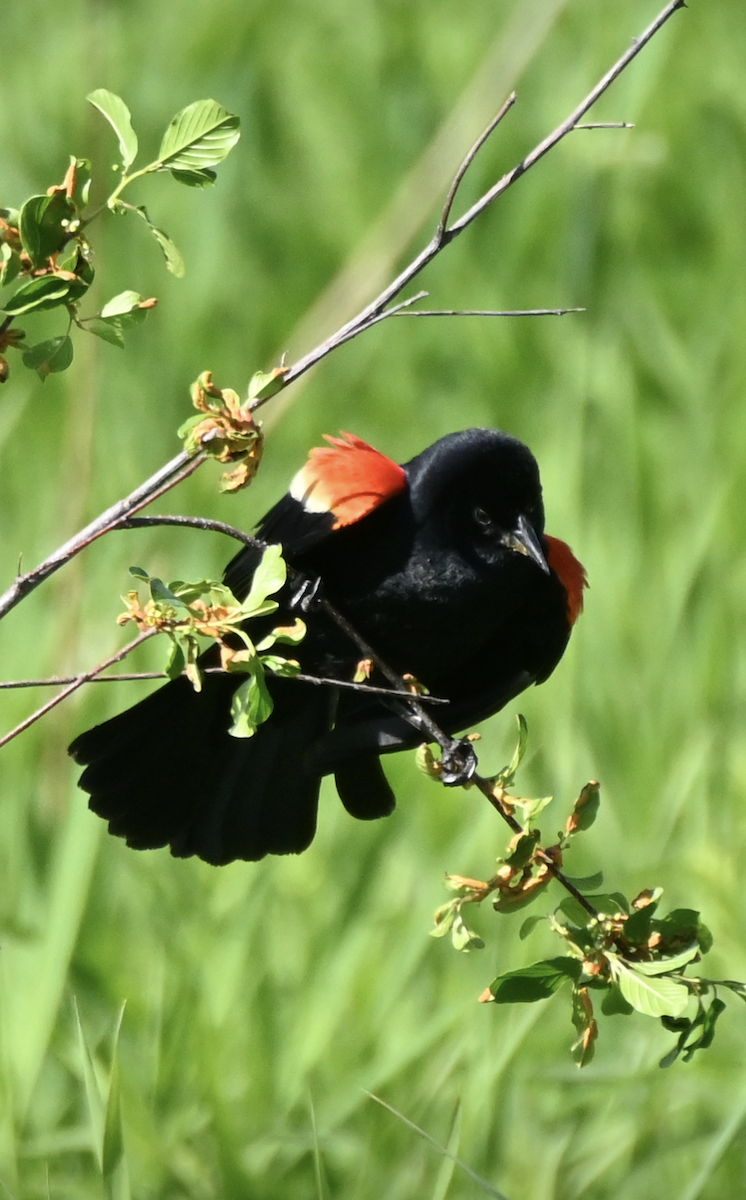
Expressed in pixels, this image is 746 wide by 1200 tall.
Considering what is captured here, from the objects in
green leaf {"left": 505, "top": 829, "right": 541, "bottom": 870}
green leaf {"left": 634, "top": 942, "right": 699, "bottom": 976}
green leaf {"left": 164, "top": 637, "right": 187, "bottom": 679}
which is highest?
green leaf {"left": 164, "top": 637, "right": 187, "bottom": 679}

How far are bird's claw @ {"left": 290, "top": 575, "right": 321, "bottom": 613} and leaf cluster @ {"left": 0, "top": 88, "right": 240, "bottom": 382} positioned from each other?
32.8 inches

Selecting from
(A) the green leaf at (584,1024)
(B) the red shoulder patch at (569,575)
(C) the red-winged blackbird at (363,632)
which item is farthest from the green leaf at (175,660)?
(B) the red shoulder patch at (569,575)

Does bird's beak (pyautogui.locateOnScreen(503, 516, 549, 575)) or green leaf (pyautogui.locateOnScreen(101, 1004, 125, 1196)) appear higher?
bird's beak (pyautogui.locateOnScreen(503, 516, 549, 575))

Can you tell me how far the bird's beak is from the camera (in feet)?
7.89

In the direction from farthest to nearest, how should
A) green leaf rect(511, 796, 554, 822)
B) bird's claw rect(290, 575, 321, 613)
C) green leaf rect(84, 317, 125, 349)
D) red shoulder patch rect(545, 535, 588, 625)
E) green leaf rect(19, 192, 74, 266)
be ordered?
1. red shoulder patch rect(545, 535, 588, 625)
2. bird's claw rect(290, 575, 321, 613)
3. green leaf rect(511, 796, 554, 822)
4. green leaf rect(84, 317, 125, 349)
5. green leaf rect(19, 192, 74, 266)

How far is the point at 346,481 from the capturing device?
2385 millimetres

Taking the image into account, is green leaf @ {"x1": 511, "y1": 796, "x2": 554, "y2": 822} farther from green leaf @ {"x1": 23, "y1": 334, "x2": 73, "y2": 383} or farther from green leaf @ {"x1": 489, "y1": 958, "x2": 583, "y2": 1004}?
green leaf @ {"x1": 23, "y1": 334, "x2": 73, "y2": 383}

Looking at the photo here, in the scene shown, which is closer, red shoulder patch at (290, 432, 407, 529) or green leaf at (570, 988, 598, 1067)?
green leaf at (570, 988, 598, 1067)

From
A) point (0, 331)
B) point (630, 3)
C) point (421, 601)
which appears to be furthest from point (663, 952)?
point (630, 3)

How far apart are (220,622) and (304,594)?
0.88m

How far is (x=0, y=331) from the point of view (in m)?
1.33

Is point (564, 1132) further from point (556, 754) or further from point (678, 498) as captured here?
point (678, 498)

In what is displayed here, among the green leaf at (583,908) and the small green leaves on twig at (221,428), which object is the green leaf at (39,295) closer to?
the small green leaves on twig at (221,428)

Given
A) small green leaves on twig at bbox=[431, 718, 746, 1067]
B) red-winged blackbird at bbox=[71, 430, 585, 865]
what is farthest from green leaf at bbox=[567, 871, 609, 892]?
red-winged blackbird at bbox=[71, 430, 585, 865]
